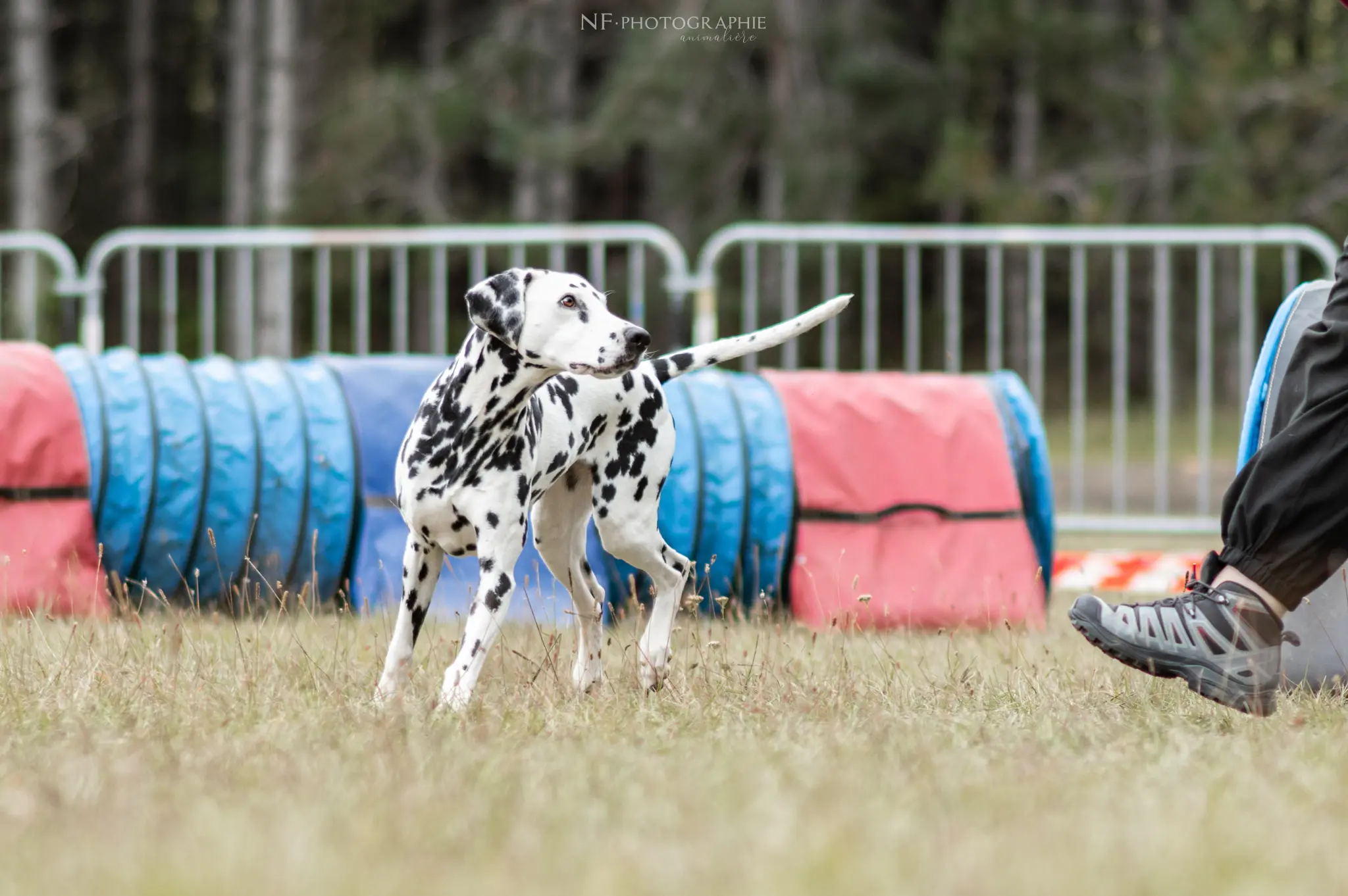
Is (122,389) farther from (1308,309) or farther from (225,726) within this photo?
(1308,309)

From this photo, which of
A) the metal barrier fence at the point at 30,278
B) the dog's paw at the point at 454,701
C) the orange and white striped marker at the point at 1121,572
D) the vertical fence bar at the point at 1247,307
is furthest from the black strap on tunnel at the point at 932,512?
the metal barrier fence at the point at 30,278

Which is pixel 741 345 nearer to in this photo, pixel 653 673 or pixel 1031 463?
pixel 653 673

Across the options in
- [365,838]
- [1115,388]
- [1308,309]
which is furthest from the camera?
[1115,388]

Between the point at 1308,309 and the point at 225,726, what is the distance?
9.30ft

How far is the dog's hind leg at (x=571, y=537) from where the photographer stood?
393 centimetres

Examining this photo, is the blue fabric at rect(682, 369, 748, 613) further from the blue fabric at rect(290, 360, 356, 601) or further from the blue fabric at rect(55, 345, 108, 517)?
the blue fabric at rect(55, 345, 108, 517)

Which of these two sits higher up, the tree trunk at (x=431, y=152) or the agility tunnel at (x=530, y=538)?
the tree trunk at (x=431, y=152)

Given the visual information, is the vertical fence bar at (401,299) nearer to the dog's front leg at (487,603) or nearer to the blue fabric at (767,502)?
the blue fabric at (767,502)

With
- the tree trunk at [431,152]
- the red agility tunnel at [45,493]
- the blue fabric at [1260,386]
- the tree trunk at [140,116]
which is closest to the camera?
the blue fabric at [1260,386]

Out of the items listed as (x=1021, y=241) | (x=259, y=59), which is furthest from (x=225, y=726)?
(x=259, y=59)

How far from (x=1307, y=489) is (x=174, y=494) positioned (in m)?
3.71

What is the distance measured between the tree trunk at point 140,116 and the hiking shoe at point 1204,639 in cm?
2239

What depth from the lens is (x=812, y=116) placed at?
17.4 m

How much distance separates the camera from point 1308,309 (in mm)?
3967
